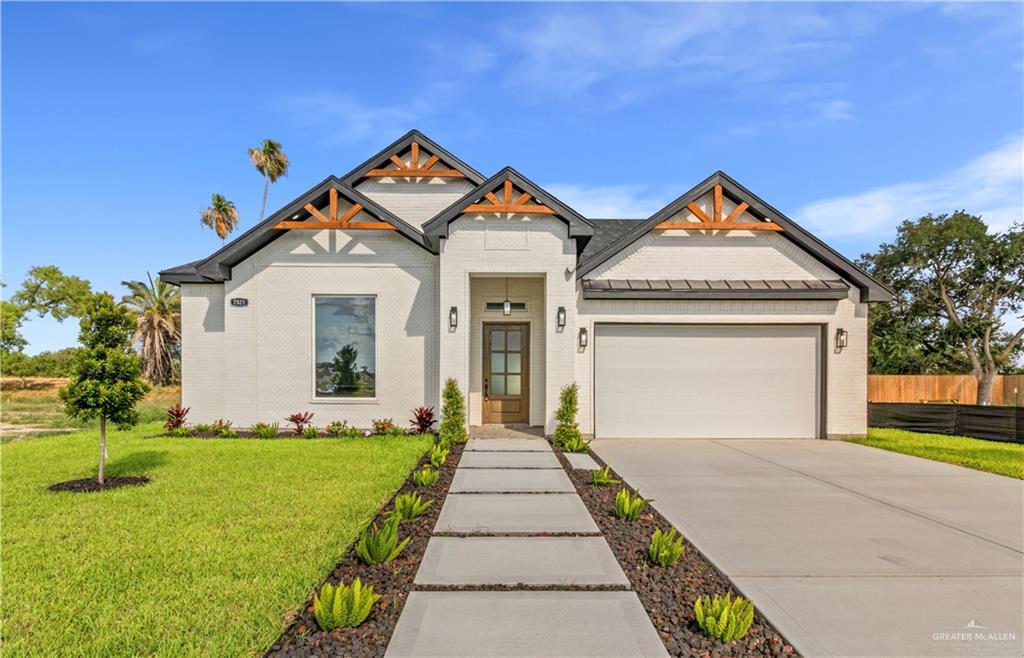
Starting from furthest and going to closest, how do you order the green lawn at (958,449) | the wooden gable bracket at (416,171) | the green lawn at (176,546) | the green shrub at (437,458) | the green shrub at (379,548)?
the wooden gable bracket at (416,171)
the green lawn at (958,449)
the green shrub at (437,458)
the green shrub at (379,548)
the green lawn at (176,546)

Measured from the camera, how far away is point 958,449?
33.7 feet

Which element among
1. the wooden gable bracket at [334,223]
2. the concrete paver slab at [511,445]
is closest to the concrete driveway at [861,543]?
the concrete paver slab at [511,445]

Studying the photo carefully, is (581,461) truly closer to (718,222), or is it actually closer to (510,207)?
(510,207)

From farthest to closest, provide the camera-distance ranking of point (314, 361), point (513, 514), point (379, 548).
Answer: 1. point (314, 361)
2. point (513, 514)
3. point (379, 548)

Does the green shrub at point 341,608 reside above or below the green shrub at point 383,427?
above

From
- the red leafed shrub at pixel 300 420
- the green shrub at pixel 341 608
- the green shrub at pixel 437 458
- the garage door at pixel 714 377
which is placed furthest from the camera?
the garage door at pixel 714 377

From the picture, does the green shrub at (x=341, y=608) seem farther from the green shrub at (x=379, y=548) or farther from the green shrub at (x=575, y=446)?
the green shrub at (x=575, y=446)

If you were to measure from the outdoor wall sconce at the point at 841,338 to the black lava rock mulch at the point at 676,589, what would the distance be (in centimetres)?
794

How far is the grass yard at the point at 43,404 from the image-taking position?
48.6ft

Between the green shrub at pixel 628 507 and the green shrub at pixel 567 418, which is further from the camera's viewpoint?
the green shrub at pixel 567 418

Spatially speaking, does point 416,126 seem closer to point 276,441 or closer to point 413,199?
point 413,199

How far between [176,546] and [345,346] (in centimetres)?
725

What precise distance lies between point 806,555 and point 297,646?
3885 mm

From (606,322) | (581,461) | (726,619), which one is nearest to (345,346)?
(606,322)
